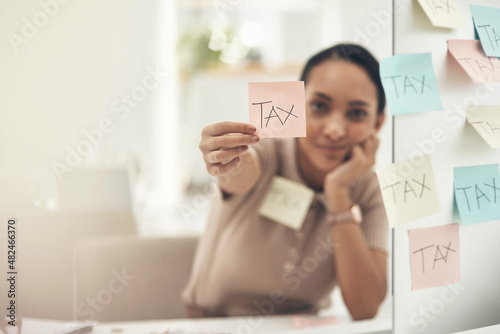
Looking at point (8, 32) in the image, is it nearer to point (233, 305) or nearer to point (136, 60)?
point (136, 60)

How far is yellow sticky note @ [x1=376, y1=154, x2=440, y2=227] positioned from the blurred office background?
1.02 metres

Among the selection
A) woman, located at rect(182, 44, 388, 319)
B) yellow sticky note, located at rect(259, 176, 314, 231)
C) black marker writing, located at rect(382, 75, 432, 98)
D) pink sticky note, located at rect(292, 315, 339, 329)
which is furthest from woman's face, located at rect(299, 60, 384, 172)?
black marker writing, located at rect(382, 75, 432, 98)

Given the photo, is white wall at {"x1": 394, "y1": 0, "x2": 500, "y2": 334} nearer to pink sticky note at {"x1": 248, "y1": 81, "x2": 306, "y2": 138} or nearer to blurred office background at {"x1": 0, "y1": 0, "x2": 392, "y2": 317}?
pink sticky note at {"x1": 248, "y1": 81, "x2": 306, "y2": 138}

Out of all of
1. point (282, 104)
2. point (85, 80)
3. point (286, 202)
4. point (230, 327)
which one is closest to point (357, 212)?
point (286, 202)

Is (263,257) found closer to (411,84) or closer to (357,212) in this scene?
(357,212)

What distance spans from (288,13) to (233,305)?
3929 millimetres

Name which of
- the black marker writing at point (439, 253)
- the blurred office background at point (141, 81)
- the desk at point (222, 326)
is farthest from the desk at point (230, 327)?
the blurred office background at point (141, 81)

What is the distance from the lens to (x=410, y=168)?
0.53 metres

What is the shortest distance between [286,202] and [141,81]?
2.74 metres

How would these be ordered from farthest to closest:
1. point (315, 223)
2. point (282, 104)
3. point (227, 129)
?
point (315, 223), point (227, 129), point (282, 104)

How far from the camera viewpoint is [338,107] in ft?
3.29

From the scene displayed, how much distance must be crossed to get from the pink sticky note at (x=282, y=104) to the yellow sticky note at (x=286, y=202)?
0.52m

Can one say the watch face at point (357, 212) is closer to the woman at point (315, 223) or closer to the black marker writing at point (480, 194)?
the woman at point (315, 223)

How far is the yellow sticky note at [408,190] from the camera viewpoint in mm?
527
